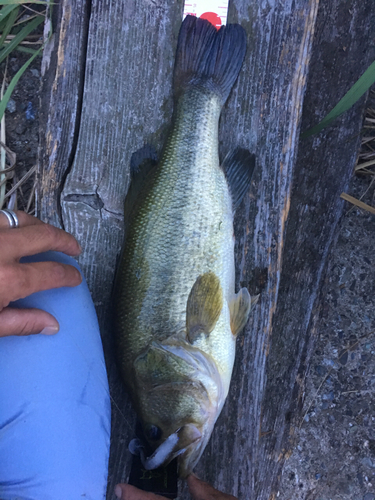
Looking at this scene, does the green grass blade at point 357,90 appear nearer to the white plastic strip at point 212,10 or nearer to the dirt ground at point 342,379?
the white plastic strip at point 212,10

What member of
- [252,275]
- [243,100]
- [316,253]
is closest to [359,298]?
[316,253]

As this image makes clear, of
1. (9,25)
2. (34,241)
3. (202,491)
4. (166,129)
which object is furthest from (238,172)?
(9,25)

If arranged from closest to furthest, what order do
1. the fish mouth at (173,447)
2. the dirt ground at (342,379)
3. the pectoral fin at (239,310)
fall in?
the fish mouth at (173,447)
the pectoral fin at (239,310)
the dirt ground at (342,379)

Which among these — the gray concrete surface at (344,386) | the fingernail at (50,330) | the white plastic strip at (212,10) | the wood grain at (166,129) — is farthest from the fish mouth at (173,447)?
the white plastic strip at (212,10)

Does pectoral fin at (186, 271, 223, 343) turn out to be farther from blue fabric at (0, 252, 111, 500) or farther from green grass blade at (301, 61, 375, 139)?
green grass blade at (301, 61, 375, 139)

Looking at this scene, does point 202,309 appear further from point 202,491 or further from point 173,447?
point 202,491

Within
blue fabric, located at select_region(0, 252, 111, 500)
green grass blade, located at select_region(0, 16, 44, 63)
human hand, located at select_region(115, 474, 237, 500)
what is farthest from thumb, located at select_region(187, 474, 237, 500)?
green grass blade, located at select_region(0, 16, 44, 63)

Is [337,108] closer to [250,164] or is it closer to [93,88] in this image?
[250,164]
